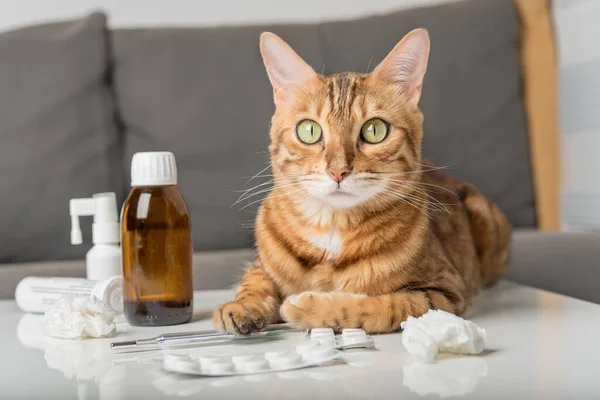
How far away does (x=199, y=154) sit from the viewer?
6.13 feet

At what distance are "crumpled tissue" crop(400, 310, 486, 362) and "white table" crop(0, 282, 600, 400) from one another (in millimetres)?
14

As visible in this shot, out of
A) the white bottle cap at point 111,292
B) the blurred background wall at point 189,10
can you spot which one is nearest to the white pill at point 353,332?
the white bottle cap at point 111,292

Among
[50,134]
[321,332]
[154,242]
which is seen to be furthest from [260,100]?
[321,332]

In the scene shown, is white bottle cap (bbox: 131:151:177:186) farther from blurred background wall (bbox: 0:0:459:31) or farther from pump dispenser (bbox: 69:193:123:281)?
blurred background wall (bbox: 0:0:459:31)

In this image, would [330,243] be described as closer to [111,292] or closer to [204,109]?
[111,292]

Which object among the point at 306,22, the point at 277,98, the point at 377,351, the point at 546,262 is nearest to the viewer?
the point at 377,351

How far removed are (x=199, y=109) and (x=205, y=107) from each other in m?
0.02

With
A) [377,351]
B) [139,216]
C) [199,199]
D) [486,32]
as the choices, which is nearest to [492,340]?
[377,351]

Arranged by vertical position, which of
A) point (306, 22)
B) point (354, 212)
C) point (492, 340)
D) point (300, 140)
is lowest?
point (492, 340)

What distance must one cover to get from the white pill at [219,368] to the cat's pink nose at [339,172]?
0.33m

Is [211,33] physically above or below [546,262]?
above

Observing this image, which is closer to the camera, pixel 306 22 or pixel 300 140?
pixel 300 140

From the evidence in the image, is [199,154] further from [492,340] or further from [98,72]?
[492,340]

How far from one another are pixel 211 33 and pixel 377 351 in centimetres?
133
